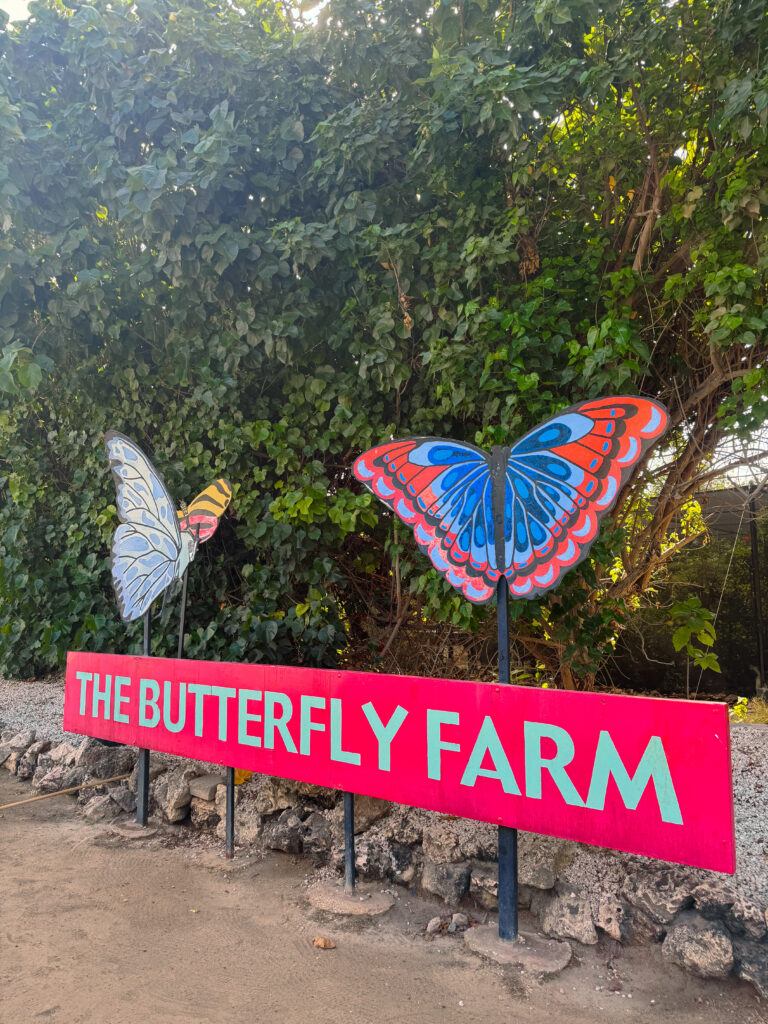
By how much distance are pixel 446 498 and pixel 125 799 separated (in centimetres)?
306

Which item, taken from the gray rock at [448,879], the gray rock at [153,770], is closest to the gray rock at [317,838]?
the gray rock at [448,879]

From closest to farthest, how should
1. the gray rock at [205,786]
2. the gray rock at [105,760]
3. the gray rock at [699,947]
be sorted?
1. the gray rock at [699,947]
2. the gray rock at [205,786]
3. the gray rock at [105,760]

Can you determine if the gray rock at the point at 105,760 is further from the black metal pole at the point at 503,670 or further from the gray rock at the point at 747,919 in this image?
the gray rock at the point at 747,919

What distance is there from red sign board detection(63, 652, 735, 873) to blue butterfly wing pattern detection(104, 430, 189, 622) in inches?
21.6

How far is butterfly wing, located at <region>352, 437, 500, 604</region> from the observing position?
2.77 m

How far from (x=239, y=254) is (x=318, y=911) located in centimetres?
351

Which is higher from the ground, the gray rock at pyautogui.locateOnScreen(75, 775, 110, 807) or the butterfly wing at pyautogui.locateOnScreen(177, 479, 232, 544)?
the butterfly wing at pyautogui.locateOnScreen(177, 479, 232, 544)

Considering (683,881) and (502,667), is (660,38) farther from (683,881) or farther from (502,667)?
(683,881)

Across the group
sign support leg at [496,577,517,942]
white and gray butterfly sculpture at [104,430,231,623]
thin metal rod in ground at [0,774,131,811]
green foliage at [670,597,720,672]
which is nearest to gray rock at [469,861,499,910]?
sign support leg at [496,577,517,942]

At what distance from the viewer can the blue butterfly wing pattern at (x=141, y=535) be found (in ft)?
13.0

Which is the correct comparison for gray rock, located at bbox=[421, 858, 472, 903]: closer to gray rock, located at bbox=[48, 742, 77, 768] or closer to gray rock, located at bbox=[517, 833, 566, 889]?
gray rock, located at bbox=[517, 833, 566, 889]

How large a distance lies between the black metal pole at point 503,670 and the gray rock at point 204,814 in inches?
78.2

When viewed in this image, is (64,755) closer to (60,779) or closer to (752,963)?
(60,779)

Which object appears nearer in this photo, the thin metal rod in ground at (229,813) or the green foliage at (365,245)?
the green foliage at (365,245)
